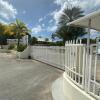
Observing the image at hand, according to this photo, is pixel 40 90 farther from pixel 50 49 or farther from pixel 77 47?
pixel 50 49

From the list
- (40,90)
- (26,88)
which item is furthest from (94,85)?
(26,88)

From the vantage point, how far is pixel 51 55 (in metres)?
14.1

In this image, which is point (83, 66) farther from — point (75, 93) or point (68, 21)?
point (68, 21)

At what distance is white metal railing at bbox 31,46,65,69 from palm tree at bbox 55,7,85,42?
14550 mm

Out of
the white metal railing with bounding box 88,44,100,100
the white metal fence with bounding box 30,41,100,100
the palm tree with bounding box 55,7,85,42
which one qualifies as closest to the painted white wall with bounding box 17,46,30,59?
the palm tree with bounding box 55,7,85,42

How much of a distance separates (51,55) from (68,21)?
2016 centimetres

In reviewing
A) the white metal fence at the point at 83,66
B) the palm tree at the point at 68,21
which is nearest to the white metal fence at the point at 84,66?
the white metal fence at the point at 83,66

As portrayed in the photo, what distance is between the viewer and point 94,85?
13.5 ft

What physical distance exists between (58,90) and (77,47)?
7.69 ft

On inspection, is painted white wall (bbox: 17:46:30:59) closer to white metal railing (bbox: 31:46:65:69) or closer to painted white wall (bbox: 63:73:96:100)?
white metal railing (bbox: 31:46:65:69)

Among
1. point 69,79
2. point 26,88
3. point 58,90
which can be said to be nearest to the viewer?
point 69,79

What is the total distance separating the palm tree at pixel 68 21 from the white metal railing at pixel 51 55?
14.5 m

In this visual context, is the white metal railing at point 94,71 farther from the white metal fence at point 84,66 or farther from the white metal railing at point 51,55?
the white metal railing at point 51,55

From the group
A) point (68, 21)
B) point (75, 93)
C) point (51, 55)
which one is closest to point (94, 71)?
point (75, 93)
